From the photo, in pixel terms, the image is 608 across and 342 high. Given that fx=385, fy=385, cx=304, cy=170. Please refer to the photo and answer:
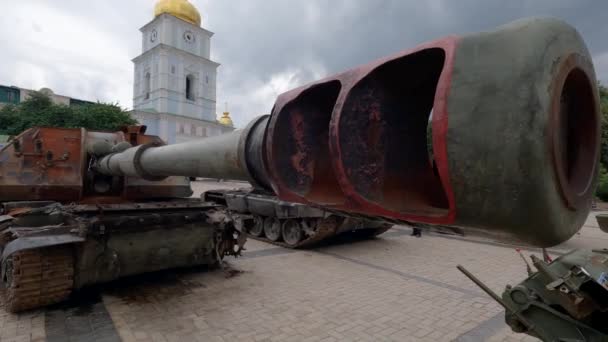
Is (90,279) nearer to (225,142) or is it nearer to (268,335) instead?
(268,335)

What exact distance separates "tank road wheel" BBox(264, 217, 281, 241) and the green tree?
21492 millimetres

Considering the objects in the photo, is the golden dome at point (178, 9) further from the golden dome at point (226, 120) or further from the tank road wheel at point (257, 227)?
the tank road wheel at point (257, 227)

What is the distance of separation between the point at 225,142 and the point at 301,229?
21.3ft

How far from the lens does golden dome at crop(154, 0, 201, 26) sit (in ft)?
134

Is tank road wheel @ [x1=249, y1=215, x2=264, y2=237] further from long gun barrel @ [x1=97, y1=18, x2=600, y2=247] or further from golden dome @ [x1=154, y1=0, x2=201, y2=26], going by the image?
golden dome @ [x1=154, y1=0, x2=201, y2=26]

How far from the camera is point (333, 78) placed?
1.41 meters

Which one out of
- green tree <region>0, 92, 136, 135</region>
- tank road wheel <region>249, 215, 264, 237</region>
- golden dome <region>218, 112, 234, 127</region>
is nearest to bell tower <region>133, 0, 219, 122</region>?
golden dome <region>218, 112, 234, 127</region>

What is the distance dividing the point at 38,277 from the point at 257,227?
563cm

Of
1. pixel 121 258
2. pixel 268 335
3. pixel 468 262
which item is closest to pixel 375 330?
pixel 268 335

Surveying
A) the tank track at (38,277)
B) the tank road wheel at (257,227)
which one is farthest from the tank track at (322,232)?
the tank track at (38,277)

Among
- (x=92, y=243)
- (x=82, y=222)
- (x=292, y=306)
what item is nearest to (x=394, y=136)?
(x=292, y=306)

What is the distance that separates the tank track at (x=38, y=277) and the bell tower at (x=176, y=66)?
3808cm

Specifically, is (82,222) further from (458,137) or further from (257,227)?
(257,227)

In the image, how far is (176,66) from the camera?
41000 millimetres
